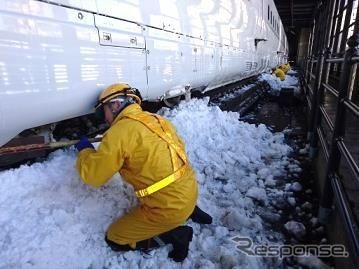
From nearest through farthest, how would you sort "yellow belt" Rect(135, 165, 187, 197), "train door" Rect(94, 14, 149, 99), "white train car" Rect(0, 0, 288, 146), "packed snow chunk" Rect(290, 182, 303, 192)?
"white train car" Rect(0, 0, 288, 146)
"yellow belt" Rect(135, 165, 187, 197)
"train door" Rect(94, 14, 149, 99)
"packed snow chunk" Rect(290, 182, 303, 192)

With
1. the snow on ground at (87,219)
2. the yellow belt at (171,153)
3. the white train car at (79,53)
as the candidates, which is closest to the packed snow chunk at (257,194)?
the snow on ground at (87,219)

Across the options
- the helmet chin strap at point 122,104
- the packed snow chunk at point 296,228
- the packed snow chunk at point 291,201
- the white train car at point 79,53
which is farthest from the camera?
the packed snow chunk at point 291,201

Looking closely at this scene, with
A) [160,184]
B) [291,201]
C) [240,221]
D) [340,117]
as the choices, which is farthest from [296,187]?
[160,184]

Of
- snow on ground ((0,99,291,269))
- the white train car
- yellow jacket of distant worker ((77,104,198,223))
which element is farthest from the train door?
snow on ground ((0,99,291,269))

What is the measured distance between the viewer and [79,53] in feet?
6.73

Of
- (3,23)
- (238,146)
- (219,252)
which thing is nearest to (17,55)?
(3,23)

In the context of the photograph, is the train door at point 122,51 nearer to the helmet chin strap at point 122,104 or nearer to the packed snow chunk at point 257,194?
the helmet chin strap at point 122,104

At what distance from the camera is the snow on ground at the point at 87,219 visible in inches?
74.0

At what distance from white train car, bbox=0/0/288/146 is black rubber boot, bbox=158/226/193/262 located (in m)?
0.95

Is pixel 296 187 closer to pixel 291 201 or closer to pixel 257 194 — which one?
pixel 291 201

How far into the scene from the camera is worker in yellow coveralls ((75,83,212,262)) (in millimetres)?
1906

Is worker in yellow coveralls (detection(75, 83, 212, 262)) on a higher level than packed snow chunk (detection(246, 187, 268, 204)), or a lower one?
higher

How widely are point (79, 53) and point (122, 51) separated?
0.47 meters

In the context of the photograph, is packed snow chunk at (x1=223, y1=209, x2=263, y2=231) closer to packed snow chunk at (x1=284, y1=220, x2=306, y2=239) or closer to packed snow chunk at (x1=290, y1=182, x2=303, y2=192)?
packed snow chunk at (x1=284, y1=220, x2=306, y2=239)
